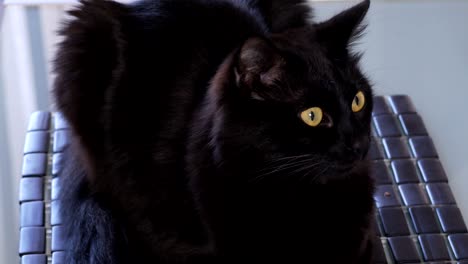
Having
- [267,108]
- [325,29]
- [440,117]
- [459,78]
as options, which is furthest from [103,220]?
[459,78]

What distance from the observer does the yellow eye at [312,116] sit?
0.97 meters

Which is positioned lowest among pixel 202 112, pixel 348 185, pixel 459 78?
pixel 348 185

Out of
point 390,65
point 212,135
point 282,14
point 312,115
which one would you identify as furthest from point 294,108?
point 390,65

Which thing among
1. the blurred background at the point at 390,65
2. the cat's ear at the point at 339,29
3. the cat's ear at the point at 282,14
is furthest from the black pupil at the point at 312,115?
the blurred background at the point at 390,65

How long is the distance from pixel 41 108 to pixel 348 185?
2.32ft

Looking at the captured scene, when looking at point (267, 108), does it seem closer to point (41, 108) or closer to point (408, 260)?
point (408, 260)

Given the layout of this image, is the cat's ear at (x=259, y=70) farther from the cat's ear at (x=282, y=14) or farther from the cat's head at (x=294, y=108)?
the cat's ear at (x=282, y=14)

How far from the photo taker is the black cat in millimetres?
982

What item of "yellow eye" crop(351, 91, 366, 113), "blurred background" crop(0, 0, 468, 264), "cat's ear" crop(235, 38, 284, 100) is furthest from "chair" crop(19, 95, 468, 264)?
"cat's ear" crop(235, 38, 284, 100)

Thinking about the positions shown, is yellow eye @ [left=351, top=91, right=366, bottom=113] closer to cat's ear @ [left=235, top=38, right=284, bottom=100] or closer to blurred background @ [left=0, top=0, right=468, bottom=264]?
cat's ear @ [left=235, top=38, right=284, bottom=100]

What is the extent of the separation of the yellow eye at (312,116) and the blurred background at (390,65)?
520 millimetres

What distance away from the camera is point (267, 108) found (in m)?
0.98

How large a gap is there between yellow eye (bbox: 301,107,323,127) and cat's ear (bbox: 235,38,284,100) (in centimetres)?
6

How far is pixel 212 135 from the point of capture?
1.03m
